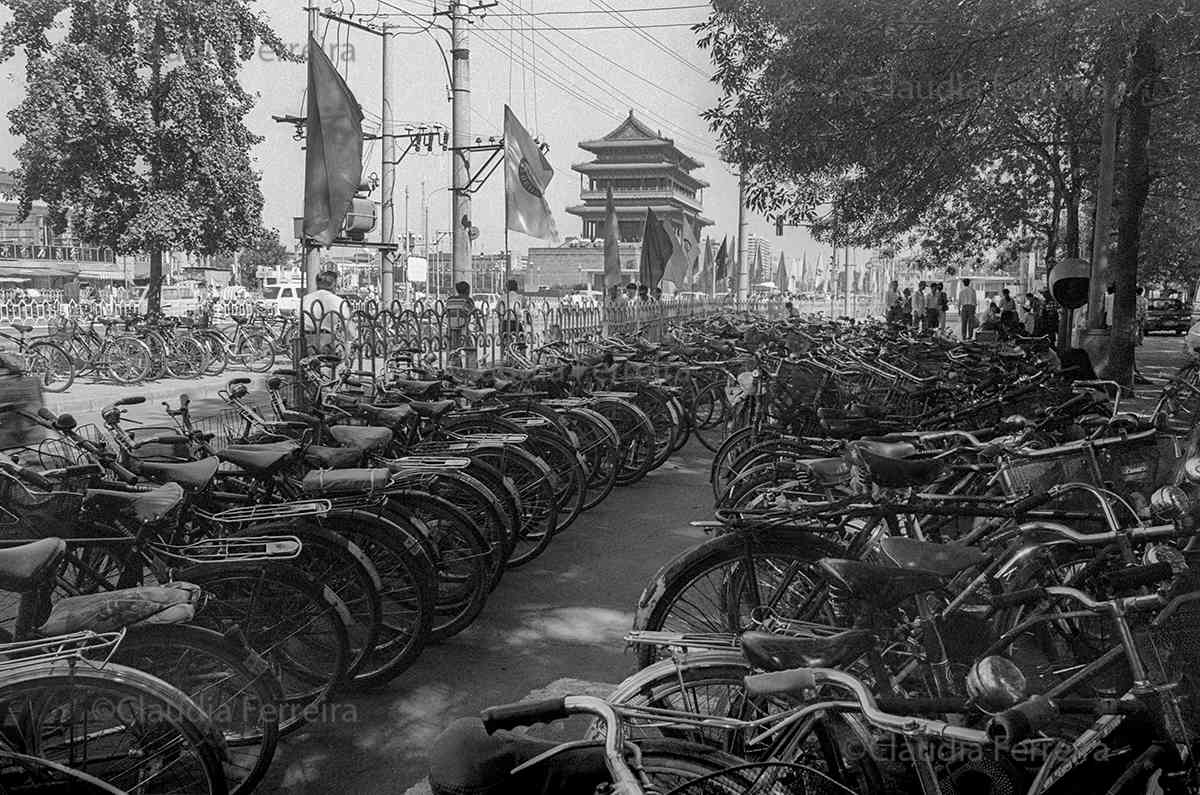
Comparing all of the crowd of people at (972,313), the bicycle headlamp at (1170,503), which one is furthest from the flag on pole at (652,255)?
the bicycle headlamp at (1170,503)

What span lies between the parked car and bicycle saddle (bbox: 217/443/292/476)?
3498cm

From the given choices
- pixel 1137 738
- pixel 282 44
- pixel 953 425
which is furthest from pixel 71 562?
pixel 282 44

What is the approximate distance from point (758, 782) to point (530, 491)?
3.23 metres

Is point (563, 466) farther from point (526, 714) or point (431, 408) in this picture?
point (526, 714)

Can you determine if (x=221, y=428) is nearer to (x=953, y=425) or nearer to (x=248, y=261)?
(x=953, y=425)

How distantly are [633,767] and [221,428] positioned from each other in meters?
4.09

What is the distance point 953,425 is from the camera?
494 centimetres

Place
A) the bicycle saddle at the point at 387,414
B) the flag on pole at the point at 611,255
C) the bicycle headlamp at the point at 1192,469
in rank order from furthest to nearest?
the flag on pole at the point at 611,255 → the bicycle saddle at the point at 387,414 → the bicycle headlamp at the point at 1192,469

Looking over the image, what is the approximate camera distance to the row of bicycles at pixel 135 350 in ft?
42.0

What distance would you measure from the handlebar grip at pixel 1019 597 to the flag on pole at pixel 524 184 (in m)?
8.73

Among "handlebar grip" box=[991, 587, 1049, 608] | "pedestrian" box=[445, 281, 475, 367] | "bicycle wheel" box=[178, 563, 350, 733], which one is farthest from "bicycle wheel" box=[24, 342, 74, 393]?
"handlebar grip" box=[991, 587, 1049, 608]

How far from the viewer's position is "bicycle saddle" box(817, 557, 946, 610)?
6.72ft

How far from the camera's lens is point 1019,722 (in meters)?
1.58

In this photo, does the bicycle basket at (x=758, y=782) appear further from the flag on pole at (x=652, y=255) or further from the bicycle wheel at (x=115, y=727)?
the flag on pole at (x=652, y=255)
